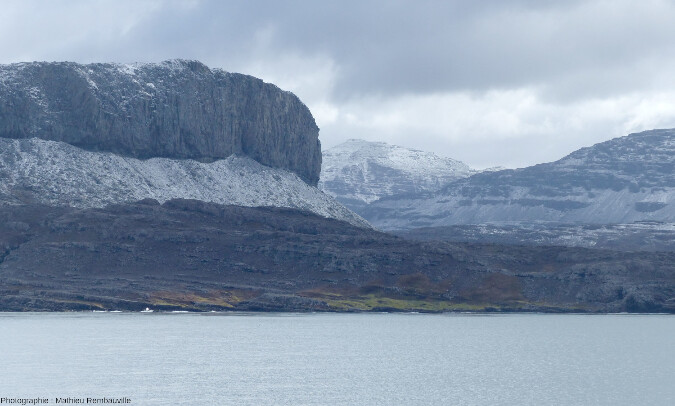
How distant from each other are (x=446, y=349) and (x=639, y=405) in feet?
227

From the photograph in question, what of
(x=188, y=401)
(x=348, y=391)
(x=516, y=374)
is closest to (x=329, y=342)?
(x=516, y=374)

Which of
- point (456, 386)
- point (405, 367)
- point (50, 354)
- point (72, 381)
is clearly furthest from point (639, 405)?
point (50, 354)

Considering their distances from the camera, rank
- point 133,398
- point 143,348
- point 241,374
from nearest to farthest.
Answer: point 133,398 → point 241,374 → point 143,348

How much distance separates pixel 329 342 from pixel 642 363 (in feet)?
182

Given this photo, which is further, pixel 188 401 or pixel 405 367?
pixel 405 367

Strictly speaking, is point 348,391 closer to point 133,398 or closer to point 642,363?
point 133,398

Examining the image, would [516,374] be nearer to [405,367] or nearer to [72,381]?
[405,367]

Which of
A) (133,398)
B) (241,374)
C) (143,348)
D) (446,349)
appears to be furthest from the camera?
(446,349)

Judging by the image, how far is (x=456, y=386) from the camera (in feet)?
446

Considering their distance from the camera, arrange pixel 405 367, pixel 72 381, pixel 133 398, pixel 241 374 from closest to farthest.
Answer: pixel 133 398
pixel 72 381
pixel 241 374
pixel 405 367

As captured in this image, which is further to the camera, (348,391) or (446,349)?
(446,349)

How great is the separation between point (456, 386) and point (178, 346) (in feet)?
196

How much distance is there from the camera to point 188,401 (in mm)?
118438

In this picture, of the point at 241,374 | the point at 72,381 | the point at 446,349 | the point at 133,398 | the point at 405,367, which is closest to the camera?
the point at 133,398
